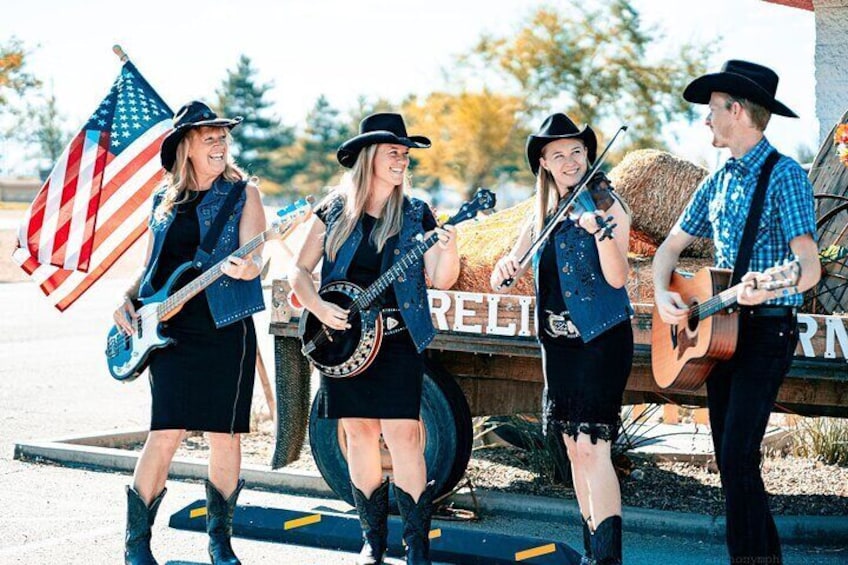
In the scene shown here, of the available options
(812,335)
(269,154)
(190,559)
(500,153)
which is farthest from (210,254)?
(269,154)

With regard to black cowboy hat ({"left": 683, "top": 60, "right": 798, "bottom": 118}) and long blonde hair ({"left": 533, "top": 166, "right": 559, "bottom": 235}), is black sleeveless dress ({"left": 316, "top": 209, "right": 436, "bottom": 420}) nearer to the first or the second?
long blonde hair ({"left": 533, "top": 166, "right": 559, "bottom": 235})

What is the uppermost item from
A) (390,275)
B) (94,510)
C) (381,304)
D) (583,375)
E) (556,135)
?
(556,135)

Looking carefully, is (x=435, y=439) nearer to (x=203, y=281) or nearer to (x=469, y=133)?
(x=203, y=281)

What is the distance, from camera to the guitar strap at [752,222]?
4785mm

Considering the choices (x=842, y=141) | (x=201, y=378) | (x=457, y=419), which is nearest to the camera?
(x=201, y=378)

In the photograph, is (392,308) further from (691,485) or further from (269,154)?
(269,154)

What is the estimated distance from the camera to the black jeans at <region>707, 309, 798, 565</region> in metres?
4.77

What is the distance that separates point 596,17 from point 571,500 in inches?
1726

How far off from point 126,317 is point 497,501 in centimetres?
230

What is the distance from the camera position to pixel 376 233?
558 centimetres

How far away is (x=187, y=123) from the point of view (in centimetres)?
563

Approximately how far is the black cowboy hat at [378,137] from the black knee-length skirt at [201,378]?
2.89 feet

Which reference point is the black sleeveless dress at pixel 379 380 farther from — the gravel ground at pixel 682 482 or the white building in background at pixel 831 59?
the white building in background at pixel 831 59

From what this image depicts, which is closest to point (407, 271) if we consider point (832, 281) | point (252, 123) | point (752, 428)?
point (752, 428)
